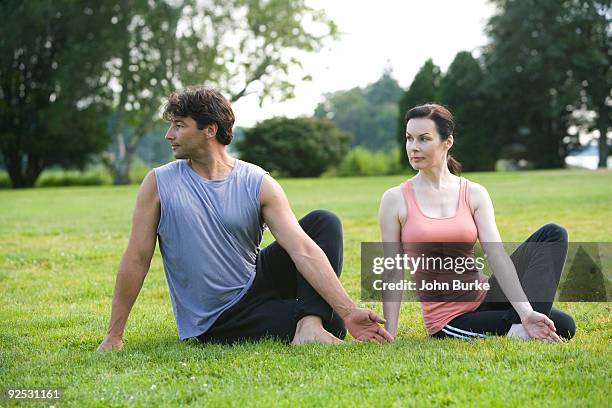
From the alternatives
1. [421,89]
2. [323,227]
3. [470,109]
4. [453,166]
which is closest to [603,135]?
[470,109]

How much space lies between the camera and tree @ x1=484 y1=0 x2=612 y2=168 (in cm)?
4350

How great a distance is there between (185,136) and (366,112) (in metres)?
75.4

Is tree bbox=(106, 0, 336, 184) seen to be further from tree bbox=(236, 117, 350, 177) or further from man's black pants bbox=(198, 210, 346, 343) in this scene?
man's black pants bbox=(198, 210, 346, 343)

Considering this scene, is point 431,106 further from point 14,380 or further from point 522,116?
point 522,116

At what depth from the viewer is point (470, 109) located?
45.3 metres

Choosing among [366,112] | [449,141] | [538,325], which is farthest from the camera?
[366,112]

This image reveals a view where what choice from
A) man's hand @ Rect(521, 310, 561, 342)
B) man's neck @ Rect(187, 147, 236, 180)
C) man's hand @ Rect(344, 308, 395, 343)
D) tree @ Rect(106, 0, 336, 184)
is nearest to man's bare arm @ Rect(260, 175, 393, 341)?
man's hand @ Rect(344, 308, 395, 343)

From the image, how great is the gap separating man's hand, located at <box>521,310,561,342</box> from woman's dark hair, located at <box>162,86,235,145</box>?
194 cm

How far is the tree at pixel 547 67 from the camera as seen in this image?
143ft

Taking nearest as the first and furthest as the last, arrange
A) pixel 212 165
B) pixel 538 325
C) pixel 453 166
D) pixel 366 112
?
pixel 538 325 < pixel 212 165 < pixel 453 166 < pixel 366 112

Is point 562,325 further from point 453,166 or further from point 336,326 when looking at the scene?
point 336,326

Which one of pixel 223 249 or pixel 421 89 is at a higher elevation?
pixel 421 89

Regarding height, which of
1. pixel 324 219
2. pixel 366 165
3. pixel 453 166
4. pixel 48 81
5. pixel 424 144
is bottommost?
pixel 366 165

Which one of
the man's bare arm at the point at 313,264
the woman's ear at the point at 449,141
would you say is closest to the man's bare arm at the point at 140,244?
the man's bare arm at the point at 313,264
